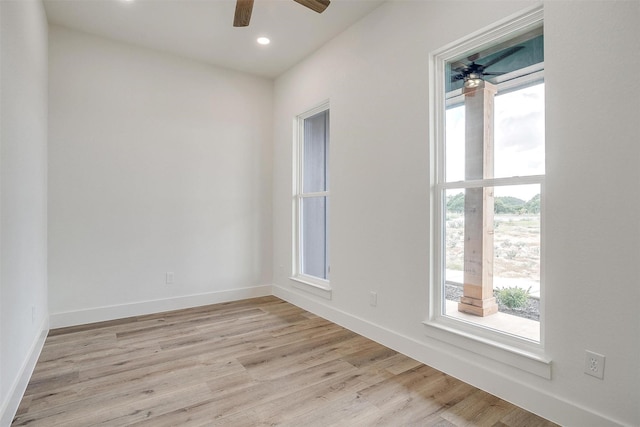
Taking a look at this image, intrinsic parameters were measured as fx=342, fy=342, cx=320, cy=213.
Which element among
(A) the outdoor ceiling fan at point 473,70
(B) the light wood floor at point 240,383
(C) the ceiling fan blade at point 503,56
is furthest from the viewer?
(A) the outdoor ceiling fan at point 473,70

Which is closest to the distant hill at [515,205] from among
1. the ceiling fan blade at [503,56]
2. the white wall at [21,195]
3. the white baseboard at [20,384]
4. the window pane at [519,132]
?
the window pane at [519,132]

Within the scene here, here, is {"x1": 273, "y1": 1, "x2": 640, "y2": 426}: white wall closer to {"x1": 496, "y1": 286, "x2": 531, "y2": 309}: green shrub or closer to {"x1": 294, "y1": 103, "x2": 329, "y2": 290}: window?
{"x1": 496, "y1": 286, "x2": 531, "y2": 309}: green shrub

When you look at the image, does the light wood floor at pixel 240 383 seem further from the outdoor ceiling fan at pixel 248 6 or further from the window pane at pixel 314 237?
the outdoor ceiling fan at pixel 248 6

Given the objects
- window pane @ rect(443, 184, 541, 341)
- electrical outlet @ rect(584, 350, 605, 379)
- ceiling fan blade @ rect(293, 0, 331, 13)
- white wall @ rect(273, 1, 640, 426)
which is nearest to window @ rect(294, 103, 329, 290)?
white wall @ rect(273, 1, 640, 426)

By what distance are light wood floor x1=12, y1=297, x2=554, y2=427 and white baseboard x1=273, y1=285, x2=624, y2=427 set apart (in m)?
0.06

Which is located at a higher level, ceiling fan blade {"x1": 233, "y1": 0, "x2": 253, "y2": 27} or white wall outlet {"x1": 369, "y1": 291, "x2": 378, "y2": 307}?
ceiling fan blade {"x1": 233, "y1": 0, "x2": 253, "y2": 27}

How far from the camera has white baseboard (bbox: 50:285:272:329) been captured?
3.32 meters

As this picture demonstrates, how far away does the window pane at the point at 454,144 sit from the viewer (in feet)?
8.00

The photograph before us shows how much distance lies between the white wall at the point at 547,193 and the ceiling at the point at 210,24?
24 cm

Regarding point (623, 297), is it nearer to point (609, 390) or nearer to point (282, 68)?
point (609, 390)

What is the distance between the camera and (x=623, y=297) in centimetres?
160

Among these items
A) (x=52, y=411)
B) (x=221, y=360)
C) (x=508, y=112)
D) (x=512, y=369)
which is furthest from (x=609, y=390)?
(x=52, y=411)

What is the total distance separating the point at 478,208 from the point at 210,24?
9.48 feet

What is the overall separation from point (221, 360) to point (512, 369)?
1.97m
